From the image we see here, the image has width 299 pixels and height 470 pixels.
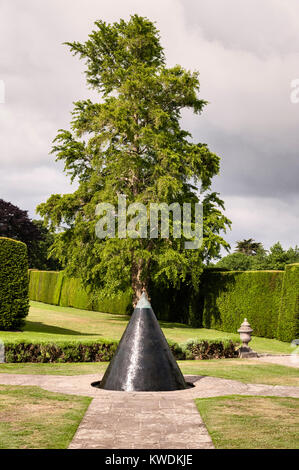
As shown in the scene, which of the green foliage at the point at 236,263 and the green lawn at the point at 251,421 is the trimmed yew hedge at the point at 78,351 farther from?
the green foliage at the point at 236,263

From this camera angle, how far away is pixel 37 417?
23.0 ft

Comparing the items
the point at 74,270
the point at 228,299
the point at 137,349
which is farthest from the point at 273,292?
the point at 137,349

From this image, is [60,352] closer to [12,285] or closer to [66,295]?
[12,285]

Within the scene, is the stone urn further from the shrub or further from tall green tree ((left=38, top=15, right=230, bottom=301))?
tall green tree ((left=38, top=15, right=230, bottom=301))

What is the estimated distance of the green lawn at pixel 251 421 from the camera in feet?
19.2

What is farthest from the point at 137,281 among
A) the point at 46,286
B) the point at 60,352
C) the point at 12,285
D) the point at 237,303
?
the point at 46,286

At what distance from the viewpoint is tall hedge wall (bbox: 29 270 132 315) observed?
127ft

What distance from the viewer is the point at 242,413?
7500 millimetres

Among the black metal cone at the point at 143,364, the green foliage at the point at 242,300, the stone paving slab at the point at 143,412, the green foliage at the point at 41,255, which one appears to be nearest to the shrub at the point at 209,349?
the stone paving slab at the point at 143,412

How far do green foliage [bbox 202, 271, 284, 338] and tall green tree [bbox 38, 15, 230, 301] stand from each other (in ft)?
4.40

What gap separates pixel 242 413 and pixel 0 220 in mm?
48987

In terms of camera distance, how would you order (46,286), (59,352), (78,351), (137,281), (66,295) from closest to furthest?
(59,352) < (78,351) < (137,281) < (66,295) < (46,286)

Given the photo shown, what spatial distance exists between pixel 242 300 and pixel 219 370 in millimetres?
13375

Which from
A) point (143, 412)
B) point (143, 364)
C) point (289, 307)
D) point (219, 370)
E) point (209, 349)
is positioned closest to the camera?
point (143, 412)
